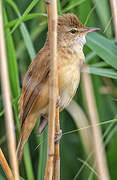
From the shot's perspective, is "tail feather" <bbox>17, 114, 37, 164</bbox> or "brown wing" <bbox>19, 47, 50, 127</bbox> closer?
"tail feather" <bbox>17, 114, 37, 164</bbox>

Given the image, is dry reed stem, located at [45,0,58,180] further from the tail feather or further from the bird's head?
the bird's head

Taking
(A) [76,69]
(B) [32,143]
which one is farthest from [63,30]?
(B) [32,143]

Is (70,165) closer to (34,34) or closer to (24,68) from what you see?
(24,68)

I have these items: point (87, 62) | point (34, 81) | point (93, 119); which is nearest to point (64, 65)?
point (34, 81)

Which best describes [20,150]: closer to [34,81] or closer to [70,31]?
[34,81]

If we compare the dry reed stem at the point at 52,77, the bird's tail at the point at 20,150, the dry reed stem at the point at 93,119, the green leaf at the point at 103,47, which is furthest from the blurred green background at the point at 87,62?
the dry reed stem at the point at 93,119

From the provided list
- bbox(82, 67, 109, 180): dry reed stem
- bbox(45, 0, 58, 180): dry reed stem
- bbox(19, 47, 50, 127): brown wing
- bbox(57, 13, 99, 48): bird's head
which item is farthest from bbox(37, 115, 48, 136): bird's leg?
bbox(82, 67, 109, 180): dry reed stem
